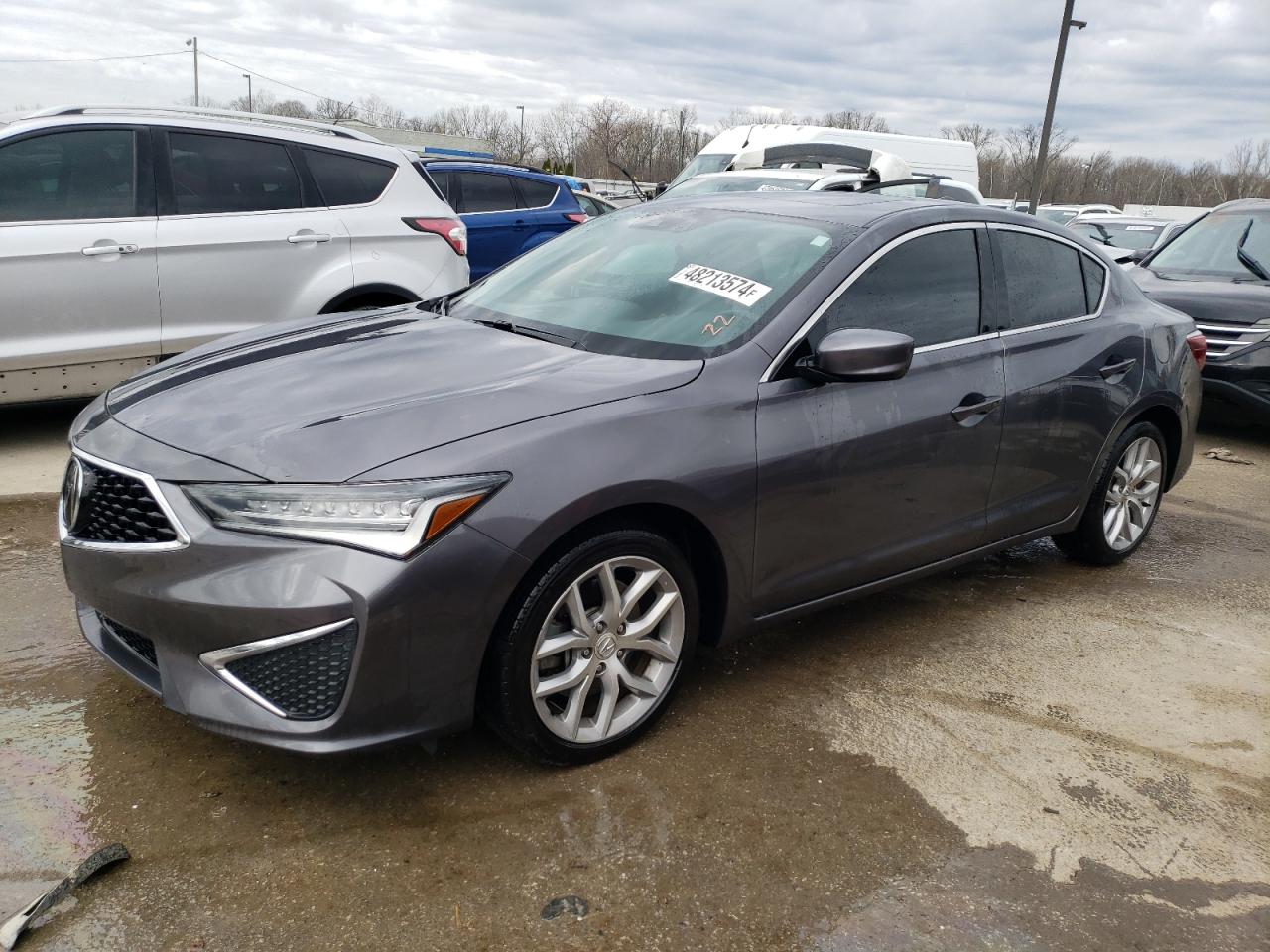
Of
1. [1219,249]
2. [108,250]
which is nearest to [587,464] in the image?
[108,250]

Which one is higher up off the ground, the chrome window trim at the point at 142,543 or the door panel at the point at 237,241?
the door panel at the point at 237,241

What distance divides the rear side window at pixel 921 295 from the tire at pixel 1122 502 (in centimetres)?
121

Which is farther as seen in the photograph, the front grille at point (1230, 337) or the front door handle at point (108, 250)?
the front grille at point (1230, 337)

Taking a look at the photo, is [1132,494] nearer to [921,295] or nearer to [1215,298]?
[921,295]

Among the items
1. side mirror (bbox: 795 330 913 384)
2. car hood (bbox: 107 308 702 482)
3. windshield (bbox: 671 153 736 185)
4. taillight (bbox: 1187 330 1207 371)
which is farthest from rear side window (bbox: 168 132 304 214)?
windshield (bbox: 671 153 736 185)

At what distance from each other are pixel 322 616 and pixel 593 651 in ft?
2.54

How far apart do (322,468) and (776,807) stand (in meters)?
1.49

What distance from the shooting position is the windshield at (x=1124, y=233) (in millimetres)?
16234

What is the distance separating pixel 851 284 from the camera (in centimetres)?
345

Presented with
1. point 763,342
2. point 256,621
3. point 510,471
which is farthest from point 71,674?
point 763,342

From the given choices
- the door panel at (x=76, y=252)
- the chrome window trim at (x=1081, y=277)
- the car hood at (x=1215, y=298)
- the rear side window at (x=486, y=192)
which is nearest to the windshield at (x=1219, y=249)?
the car hood at (x=1215, y=298)

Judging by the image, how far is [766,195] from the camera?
415 cm

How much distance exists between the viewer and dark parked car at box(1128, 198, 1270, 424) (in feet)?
24.9

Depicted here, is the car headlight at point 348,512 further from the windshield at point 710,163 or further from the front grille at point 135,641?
the windshield at point 710,163
